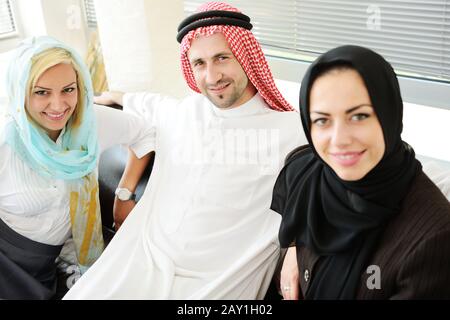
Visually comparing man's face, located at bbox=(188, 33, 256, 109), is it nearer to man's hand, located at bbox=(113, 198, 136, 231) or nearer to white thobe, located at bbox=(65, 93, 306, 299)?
white thobe, located at bbox=(65, 93, 306, 299)

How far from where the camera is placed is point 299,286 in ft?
5.48

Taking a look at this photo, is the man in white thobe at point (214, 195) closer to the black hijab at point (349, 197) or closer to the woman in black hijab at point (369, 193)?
the black hijab at point (349, 197)

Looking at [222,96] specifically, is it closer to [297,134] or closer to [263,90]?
[263,90]

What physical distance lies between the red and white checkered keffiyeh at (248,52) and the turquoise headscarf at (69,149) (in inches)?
21.3

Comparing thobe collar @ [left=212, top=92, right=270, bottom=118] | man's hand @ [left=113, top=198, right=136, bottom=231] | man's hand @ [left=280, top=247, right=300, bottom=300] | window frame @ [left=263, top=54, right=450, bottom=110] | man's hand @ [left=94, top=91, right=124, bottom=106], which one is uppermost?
A: man's hand @ [left=94, top=91, right=124, bottom=106]

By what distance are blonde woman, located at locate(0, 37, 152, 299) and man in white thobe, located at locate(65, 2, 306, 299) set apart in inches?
11.4

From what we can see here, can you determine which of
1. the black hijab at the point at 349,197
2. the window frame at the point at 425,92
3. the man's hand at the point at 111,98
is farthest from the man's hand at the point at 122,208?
the window frame at the point at 425,92

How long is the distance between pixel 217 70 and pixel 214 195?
512 mm

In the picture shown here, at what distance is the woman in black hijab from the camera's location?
1.23 m

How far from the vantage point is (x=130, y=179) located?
2.38 meters

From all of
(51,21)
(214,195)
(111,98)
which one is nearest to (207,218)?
(214,195)

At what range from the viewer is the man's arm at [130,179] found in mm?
2375

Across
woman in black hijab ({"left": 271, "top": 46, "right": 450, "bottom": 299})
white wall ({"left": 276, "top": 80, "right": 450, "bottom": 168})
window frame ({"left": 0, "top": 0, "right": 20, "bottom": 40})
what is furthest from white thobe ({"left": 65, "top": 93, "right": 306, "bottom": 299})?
window frame ({"left": 0, "top": 0, "right": 20, "bottom": 40})

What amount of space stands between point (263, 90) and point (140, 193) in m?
0.80
